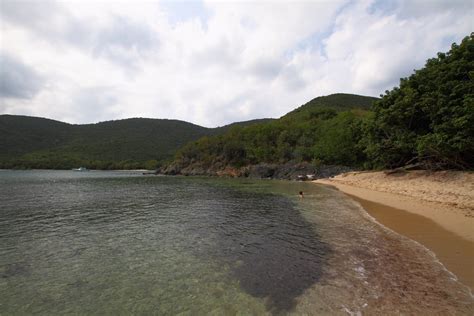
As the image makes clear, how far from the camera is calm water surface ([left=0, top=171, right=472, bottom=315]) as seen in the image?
8.27 metres

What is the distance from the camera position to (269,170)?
89938 millimetres

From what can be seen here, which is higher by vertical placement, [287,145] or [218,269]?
[287,145]

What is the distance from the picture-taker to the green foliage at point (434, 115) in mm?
28656

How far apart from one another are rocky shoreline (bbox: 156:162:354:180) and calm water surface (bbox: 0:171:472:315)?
2150 inches

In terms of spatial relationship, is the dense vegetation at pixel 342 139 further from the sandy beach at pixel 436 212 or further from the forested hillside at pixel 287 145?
the sandy beach at pixel 436 212

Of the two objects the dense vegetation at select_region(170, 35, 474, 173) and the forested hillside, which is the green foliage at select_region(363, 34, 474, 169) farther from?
the forested hillside

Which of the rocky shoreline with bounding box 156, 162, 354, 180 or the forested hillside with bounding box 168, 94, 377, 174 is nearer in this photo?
the rocky shoreline with bounding box 156, 162, 354, 180

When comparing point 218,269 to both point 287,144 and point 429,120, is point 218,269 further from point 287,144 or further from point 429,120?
point 287,144

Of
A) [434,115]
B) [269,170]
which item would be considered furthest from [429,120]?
[269,170]

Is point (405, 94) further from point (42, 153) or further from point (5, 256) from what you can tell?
point (42, 153)

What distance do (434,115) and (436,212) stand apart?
18.3 meters

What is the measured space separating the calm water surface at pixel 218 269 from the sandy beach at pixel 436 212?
3.22 ft

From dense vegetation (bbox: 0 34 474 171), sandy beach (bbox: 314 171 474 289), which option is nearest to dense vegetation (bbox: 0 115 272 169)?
dense vegetation (bbox: 0 34 474 171)

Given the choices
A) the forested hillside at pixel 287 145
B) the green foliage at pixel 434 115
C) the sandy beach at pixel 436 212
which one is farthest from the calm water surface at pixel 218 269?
the forested hillside at pixel 287 145
